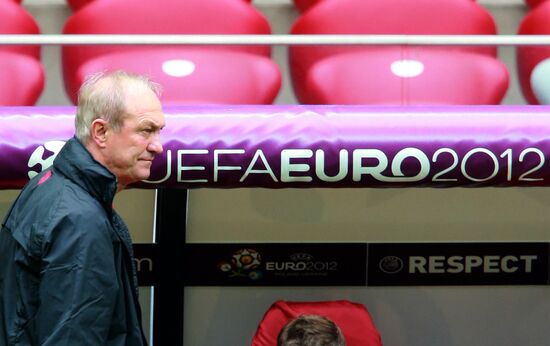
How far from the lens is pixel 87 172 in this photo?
1.56 m

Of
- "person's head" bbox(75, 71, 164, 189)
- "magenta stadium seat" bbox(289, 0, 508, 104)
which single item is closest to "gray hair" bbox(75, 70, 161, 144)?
"person's head" bbox(75, 71, 164, 189)

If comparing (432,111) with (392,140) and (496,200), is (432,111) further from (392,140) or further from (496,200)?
(496,200)

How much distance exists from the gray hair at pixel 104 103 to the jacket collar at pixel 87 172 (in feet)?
0.09

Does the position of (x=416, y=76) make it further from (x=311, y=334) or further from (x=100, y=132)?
(x=100, y=132)

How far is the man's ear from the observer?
158 cm

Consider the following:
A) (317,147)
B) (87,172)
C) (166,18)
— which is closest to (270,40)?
(317,147)

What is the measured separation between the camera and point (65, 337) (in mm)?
1485

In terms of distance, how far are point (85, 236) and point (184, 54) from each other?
1527mm

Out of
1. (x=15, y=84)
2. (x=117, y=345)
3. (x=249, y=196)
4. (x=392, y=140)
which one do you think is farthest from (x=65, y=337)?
(x=249, y=196)

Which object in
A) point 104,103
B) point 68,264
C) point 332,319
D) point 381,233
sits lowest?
point 332,319

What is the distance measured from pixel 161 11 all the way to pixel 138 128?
213 cm

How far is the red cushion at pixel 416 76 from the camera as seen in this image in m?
2.91

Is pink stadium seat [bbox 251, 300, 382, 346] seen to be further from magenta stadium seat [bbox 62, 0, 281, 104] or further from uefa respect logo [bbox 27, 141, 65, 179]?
uefa respect logo [bbox 27, 141, 65, 179]

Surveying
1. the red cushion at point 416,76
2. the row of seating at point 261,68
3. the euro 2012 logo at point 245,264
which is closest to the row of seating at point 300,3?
the row of seating at point 261,68
